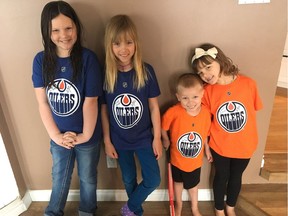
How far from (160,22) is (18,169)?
3.96ft

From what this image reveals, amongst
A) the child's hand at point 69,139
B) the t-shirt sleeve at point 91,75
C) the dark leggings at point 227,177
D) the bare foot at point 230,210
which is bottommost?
the bare foot at point 230,210

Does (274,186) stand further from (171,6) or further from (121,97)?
(171,6)

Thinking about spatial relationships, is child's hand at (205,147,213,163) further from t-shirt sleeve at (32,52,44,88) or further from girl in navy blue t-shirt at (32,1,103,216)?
t-shirt sleeve at (32,52,44,88)

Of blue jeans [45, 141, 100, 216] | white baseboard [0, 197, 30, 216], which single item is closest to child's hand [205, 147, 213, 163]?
blue jeans [45, 141, 100, 216]

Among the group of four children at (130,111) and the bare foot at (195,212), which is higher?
the group of four children at (130,111)

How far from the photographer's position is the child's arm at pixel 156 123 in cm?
124

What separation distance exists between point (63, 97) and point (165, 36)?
579 millimetres

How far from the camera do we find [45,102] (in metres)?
1.19

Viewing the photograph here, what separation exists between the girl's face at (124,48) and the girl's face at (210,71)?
0.35 metres

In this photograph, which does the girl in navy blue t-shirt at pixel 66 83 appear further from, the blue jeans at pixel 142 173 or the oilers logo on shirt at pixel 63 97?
the blue jeans at pixel 142 173

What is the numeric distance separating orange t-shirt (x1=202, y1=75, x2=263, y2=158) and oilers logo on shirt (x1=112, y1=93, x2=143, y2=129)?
0.36 metres

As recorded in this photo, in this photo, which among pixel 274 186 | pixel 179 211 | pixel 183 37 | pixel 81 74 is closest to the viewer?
pixel 81 74

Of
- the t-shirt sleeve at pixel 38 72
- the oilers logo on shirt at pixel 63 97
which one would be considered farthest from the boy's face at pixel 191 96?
the t-shirt sleeve at pixel 38 72

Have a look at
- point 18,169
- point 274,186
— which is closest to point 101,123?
point 18,169
